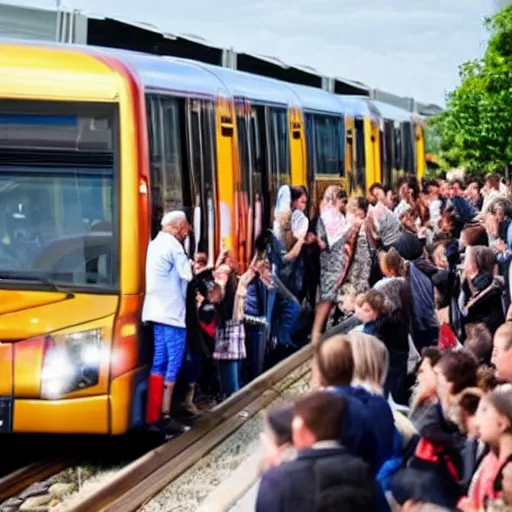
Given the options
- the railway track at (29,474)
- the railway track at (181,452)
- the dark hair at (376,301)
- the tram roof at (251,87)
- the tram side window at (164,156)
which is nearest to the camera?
the dark hair at (376,301)

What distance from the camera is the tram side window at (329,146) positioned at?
19359mm

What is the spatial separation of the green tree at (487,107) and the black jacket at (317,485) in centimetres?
2932

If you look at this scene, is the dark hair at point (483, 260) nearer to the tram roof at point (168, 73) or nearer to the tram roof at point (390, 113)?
the tram roof at point (168, 73)

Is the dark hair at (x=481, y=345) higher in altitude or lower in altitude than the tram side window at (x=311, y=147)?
lower

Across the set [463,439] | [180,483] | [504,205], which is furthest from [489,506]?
[504,205]

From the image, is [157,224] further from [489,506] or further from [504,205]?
[489,506]

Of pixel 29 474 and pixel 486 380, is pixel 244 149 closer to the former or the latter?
pixel 29 474

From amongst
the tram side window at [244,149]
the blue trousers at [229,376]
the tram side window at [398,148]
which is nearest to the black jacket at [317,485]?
the blue trousers at [229,376]

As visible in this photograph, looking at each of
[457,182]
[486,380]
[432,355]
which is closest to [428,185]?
[457,182]

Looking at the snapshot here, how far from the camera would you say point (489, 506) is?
5.67 metres

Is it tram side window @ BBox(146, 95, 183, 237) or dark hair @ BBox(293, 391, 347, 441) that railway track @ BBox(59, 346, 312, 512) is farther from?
dark hair @ BBox(293, 391, 347, 441)

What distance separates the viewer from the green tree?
34.0 m

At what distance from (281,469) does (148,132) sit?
5.92 m

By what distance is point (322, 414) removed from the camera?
519cm
